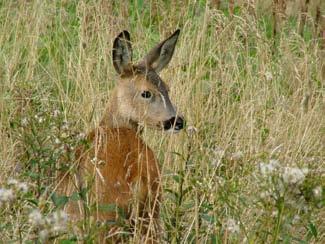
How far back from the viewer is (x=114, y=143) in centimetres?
473

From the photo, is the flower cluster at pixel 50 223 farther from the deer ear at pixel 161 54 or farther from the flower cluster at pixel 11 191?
the deer ear at pixel 161 54

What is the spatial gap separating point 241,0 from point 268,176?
4.02 metres

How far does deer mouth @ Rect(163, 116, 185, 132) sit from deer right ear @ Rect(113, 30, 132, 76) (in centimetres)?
45

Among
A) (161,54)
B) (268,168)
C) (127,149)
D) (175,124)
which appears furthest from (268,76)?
(268,168)

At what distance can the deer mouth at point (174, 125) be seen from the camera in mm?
5444

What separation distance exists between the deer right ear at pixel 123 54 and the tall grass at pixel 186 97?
27cm

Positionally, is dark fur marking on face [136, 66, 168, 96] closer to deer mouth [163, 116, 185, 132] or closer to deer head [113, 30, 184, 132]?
deer head [113, 30, 184, 132]

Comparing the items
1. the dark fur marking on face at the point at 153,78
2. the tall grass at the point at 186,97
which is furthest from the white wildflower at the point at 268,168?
the dark fur marking on face at the point at 153,78

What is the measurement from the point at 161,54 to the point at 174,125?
804 millimetres

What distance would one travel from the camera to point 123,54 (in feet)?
19.3

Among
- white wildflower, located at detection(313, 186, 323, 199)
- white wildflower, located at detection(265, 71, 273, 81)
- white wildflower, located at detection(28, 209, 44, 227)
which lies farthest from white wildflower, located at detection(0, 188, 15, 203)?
white wildflower, located at detection(265, 71, 273, 81)

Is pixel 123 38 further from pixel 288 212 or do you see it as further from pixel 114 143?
pixel 288 212

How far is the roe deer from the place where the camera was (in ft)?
14.1

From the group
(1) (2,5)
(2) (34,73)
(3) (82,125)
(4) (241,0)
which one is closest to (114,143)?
(3) (82,125)
